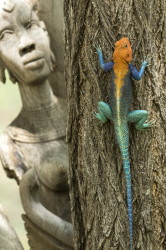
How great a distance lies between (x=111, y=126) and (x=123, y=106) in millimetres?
143

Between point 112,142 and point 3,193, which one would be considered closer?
point 112,142

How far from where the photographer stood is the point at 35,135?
6.01 metres

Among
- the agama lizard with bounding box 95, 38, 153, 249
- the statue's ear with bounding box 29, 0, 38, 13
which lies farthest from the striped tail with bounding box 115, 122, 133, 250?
the statue's ear with bounding box 29, 0, 38, 13

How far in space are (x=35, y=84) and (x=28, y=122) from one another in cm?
31

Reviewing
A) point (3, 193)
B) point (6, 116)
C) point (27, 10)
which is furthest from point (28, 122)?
point (6, 116)

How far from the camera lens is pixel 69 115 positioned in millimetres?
4723

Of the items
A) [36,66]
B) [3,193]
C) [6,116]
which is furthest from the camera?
[6,116]

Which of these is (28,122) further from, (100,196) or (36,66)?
(100,196)

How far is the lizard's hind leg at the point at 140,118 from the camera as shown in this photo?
4473 millimetres

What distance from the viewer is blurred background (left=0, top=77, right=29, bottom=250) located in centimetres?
933

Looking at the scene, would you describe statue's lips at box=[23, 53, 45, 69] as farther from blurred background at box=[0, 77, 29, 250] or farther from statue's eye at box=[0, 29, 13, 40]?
blurred background at box=[0, 77, 29, 250]

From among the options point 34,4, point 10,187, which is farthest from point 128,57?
point 10,187

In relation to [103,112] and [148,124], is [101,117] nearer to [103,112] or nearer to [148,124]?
[103,112]

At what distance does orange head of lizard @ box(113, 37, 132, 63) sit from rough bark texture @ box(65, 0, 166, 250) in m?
0.07
